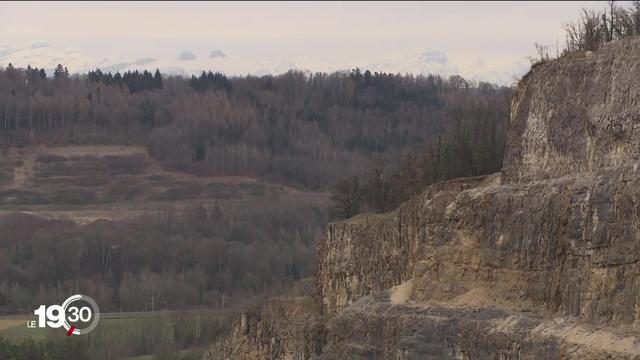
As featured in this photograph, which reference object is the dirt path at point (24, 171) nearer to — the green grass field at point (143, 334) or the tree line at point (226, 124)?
the tree line at point (226, 124)

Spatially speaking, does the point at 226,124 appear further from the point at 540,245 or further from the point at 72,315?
the point at 540,245

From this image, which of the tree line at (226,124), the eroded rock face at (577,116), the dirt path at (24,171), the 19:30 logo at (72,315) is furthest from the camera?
the tree line at (226,124)

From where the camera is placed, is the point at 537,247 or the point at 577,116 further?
the point at 577,116

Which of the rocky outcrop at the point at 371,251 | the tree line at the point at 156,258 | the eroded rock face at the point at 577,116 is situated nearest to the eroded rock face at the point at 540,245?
the rocky outcrop at the point at 371,251

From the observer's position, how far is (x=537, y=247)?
32.8m

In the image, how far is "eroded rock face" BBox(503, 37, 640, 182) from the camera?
34688 mm

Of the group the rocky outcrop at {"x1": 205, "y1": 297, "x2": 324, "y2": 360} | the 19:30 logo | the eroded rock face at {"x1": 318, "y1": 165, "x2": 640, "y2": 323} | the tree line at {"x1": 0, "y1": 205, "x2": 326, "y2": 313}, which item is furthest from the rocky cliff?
the tree line at {"x1": 0, "y1": 205, "x2": 326, "y2": 313}

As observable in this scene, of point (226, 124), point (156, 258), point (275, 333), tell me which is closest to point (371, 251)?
point (275, 333)

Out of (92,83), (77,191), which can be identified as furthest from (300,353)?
(92,83)

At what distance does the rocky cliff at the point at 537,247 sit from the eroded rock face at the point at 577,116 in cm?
4

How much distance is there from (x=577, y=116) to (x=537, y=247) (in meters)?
6.15

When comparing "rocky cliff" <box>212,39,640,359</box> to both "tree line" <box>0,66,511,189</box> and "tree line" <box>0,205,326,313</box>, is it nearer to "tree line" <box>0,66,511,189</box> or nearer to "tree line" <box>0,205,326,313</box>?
"tree line" <box>0,205,326,313</box>

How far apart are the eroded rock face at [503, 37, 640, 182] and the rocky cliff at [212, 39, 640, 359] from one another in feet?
0.14

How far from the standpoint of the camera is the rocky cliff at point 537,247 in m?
29.2
